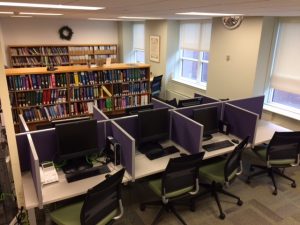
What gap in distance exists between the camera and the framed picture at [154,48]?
7.16 m

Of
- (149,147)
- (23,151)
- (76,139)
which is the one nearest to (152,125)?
(149,147)

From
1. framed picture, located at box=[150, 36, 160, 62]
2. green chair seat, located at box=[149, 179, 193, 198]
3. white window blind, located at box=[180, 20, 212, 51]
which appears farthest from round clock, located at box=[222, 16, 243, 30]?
green chair seat, located at box=[149, 179, 193, 198]

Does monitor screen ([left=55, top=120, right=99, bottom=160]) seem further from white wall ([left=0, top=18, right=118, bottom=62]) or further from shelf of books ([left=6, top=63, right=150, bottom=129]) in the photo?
white wall ([left=0, top=18, right=118, bottom=62])

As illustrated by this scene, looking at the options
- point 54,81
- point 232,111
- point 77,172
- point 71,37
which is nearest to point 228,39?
point 232,111

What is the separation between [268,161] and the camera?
3406 millimetres

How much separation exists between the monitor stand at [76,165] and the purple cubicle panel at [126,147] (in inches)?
16.2

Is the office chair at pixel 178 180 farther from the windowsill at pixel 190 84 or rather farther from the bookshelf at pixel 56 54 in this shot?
the bookshelf at pixel 56 54

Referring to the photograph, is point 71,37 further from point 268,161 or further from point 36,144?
point 268,161

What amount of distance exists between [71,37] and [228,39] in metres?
5.48

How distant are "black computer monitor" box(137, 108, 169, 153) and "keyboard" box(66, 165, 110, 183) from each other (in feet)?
2.01

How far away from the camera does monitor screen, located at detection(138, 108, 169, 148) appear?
10.3 feet

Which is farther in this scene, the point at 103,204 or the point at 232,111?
the point at 232,111

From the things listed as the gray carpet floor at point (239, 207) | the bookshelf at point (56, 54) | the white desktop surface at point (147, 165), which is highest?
the bookshelf at point (56, 54)

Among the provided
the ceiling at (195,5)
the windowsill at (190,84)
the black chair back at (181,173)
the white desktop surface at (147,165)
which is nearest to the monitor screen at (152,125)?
the white desktop surface at (147,165)
